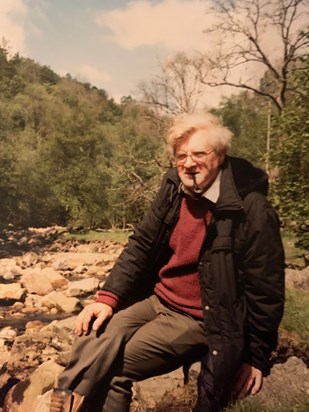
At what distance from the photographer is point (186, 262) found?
236 cm

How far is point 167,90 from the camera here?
21.7 metres

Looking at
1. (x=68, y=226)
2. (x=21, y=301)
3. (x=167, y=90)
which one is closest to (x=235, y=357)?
(x=21, y=301)

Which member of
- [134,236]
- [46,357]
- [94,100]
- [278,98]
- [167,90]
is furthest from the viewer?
[94,100]

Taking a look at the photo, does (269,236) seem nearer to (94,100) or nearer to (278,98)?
(278,98)

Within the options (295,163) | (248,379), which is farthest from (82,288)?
(248,379)

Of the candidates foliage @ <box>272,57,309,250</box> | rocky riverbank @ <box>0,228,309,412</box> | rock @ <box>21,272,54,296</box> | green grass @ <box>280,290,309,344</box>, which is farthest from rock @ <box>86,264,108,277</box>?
green grass @ <box>280,290,309,344</box>

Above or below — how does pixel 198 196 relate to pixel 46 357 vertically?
above

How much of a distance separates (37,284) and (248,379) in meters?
10.8

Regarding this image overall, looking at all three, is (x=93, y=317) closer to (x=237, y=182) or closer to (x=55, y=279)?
(x=237, y=182)

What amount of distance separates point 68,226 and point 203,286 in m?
27.8

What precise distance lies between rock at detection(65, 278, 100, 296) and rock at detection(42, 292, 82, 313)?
3.44 ft

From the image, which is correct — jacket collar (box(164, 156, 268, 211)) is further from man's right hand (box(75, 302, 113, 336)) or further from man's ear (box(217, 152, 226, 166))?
man's right hand (box(75, 302, 113, 336))

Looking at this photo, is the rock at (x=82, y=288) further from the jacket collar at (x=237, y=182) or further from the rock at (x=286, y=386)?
the jacket collar at (x=237, y=182)

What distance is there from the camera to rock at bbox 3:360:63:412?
17.1ft
